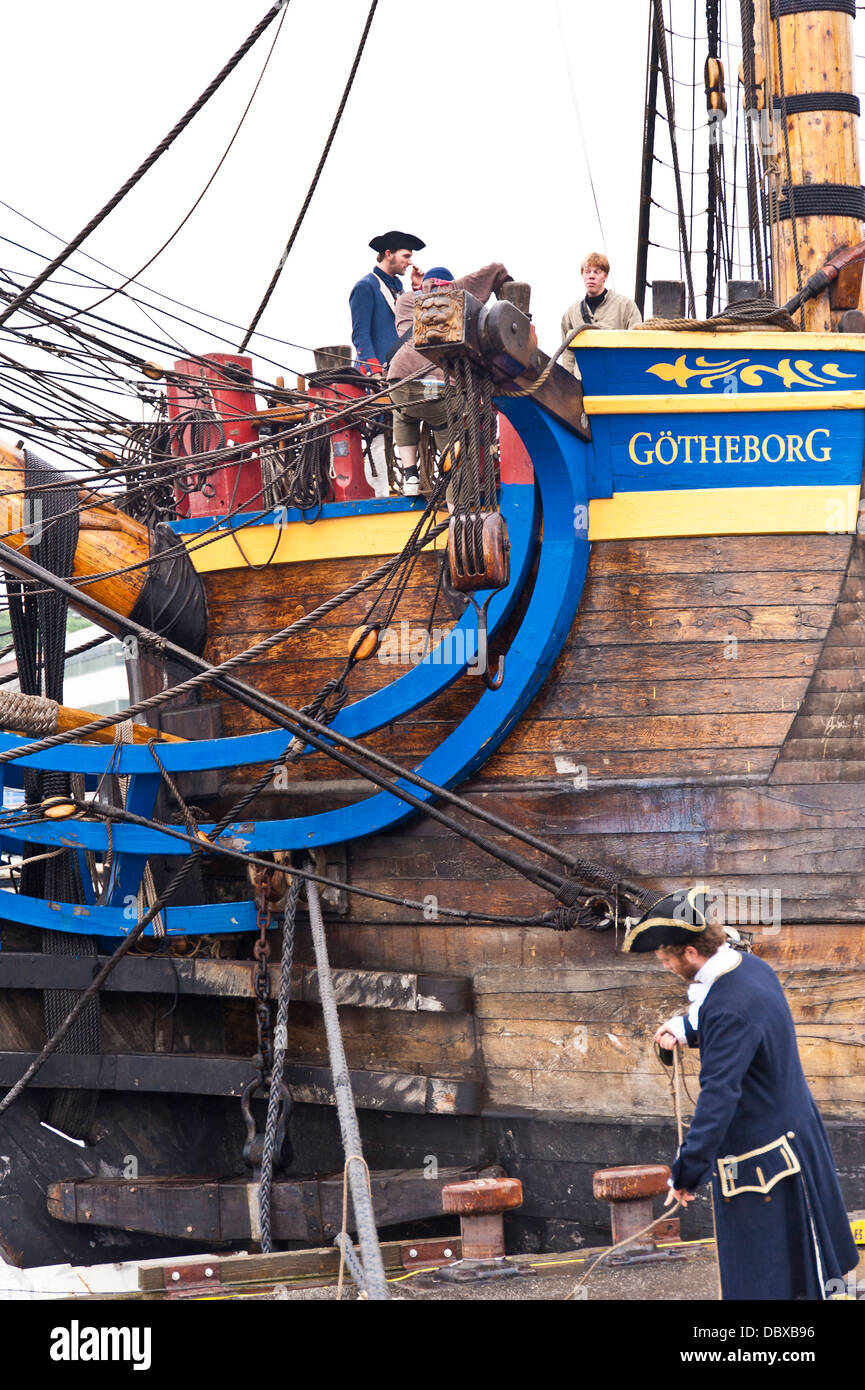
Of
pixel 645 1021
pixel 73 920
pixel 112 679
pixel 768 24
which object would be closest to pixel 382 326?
pixel 768 24

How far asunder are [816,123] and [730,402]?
5.72ft

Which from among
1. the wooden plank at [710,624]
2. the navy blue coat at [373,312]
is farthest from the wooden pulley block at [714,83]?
the wooden plank at [710,624]

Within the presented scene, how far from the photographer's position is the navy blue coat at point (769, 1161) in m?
2.95

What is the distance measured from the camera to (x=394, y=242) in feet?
23.0

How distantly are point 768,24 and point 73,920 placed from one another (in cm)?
492

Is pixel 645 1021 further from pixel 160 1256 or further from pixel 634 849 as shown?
pixel 160 1256

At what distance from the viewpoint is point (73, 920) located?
5.82m

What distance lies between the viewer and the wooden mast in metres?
5.80

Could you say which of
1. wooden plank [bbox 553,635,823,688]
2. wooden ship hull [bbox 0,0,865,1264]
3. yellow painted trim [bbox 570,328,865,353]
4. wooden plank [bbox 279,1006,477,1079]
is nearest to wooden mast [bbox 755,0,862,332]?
yellow painted trim [bbox 570,328,865,353]

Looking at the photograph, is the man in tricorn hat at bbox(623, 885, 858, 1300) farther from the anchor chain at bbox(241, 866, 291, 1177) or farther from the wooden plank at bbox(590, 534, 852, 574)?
the anchor chain at bbox(241, 866, 291, 1177)

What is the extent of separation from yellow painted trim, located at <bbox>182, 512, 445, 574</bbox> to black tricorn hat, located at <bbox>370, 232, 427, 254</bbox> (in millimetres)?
2090

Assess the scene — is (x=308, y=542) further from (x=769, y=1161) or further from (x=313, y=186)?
(x=769, y=1161)

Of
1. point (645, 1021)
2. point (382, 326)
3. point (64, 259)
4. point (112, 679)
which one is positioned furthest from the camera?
point (112, 679)

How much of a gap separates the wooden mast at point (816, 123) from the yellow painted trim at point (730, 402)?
119 cm
